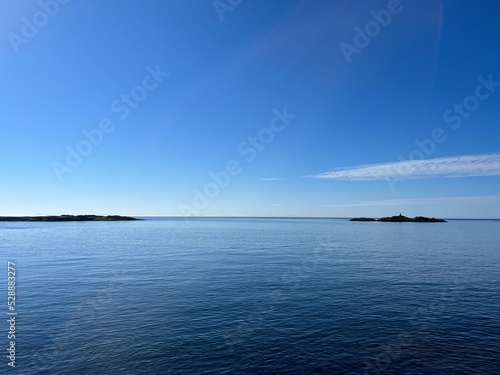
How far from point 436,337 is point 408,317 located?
402cm

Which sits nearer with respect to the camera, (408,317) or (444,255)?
(408,317)

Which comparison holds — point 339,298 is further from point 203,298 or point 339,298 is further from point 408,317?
point 203,298

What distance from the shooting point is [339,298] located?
3228 centimetres

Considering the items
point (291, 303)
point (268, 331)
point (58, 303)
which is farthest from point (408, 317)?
point (58, 303)

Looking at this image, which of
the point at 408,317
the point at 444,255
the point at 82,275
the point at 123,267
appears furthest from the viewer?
the point at 444,255

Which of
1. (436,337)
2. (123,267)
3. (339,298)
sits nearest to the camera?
(436,337)

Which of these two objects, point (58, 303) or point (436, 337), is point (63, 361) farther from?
point (436, 337)

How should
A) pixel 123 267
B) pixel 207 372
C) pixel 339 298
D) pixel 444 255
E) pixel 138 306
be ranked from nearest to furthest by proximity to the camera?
pixel 207 372, pixel 138 306, pixel 339 298, pixel 123 267, pixel 444 255

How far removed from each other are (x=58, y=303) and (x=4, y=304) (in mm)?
5232

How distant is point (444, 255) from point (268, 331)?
54991 mm

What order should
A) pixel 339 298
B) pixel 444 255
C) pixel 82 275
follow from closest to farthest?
pixel 339 298 < pixel 82 275 < pixel 444 255

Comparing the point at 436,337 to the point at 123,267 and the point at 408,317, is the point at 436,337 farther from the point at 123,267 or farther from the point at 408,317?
the point at 123,267

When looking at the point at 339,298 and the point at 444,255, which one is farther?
the point at 444,255

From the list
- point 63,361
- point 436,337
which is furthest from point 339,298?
point 63,361
